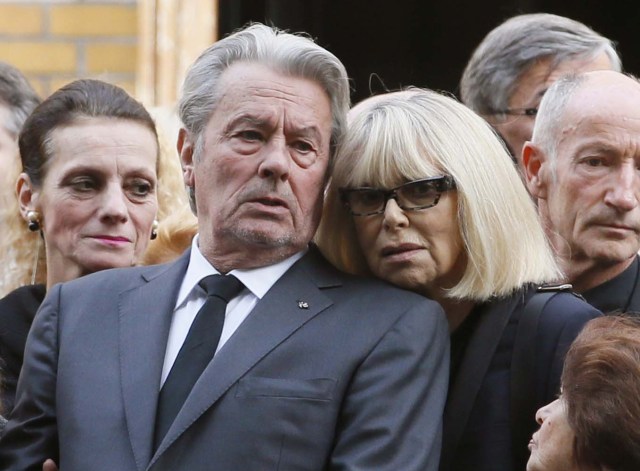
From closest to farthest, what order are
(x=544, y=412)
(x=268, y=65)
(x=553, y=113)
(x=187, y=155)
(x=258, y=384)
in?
(x=544, y=412), (x=258, y=384), (x=268, y=65), (x=187, y=155), (x=553, y=113)

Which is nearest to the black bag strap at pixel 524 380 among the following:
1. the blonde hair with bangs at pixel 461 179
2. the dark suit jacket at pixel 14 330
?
the blonde hair with bangs at pixel 461 179

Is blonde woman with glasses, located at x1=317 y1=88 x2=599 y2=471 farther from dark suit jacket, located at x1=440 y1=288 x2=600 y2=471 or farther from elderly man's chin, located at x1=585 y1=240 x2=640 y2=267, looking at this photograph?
elderly man's chin, located at x1=585 y1=240 x2=640 y2=267

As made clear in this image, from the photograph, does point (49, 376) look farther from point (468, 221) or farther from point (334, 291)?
point (468, 221)

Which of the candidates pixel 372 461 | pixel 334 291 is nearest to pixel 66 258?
pixel 334 291

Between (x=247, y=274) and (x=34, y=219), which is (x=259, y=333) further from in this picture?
(x=34, y=219)

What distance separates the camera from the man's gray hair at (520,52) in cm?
503

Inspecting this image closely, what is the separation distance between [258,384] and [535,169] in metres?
1.13

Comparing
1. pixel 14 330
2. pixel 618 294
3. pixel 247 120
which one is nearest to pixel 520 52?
pixel 618 294

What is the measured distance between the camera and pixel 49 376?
12.4 ft

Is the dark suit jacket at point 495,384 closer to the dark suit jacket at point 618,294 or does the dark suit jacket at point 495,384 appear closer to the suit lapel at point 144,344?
the dark suit jacket at point 618,294

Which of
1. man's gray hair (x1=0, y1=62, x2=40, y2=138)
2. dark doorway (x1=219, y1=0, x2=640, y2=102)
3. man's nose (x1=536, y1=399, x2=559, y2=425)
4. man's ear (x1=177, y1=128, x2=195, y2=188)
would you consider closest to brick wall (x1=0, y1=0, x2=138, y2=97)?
man's gray hair (x1=0, y1=62, x2=40, y2=138)

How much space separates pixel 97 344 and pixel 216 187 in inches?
17.1

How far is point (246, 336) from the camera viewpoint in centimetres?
366

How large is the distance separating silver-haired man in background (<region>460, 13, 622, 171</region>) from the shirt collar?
1266 mm
